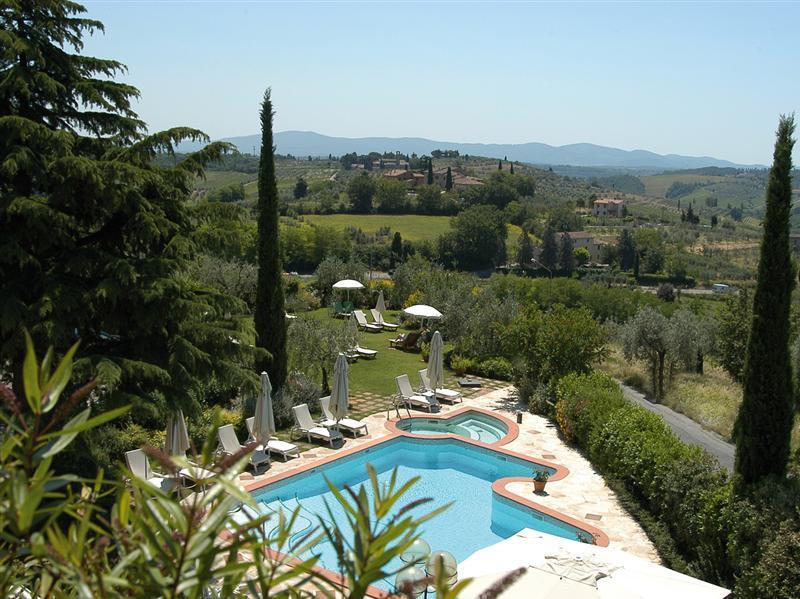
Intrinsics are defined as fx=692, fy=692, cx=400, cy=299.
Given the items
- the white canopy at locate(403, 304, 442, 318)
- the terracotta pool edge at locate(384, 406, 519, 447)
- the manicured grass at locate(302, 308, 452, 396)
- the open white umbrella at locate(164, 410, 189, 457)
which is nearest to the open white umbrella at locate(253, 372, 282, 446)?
the open white umbrella at locate(164, 410, 189, 457)

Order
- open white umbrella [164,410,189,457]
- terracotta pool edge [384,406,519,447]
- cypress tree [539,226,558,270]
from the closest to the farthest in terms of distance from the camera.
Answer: open white umbrella [164,410,189,457] → terracotta pool edge [384,406,519,447] → cypress tree [539,226,558,270]

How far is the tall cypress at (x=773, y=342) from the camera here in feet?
31.3

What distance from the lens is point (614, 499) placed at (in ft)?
→ 41.4

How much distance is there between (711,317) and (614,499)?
13.4 metres

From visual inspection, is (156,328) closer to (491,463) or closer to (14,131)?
(14,131)

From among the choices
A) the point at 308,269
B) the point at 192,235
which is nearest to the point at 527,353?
the point at 192,235

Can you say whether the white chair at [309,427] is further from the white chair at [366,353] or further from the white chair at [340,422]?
the white chair at [366,353]

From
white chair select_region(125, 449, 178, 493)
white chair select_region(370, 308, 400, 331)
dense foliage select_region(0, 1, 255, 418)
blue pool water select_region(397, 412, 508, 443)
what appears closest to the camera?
dense foliage select_region(0, 1, 255, 418)

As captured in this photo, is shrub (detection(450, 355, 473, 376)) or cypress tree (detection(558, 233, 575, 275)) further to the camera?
cypress tree (detection(558, 233, 575, 275))

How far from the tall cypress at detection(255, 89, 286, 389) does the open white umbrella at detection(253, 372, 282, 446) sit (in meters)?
2.73

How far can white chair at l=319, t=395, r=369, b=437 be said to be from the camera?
15.5m

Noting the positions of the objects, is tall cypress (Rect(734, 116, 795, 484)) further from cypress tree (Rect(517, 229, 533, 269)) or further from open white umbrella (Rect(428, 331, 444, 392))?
cypress tree (Rect(517, 229, 533, 269))

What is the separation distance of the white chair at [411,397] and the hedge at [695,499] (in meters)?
3.87

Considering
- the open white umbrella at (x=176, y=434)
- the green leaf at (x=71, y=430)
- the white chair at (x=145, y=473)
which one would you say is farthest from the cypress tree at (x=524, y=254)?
the green leaf at (x=71, y=430)
